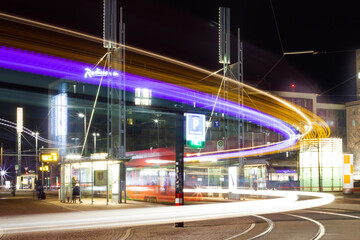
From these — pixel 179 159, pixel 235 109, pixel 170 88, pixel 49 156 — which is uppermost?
pixel 170 88

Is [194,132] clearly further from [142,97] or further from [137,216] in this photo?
[142,97]

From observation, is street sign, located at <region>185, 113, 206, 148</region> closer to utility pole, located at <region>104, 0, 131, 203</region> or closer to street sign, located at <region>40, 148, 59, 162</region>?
utility pole, located at <region>104, 0, 131, 203</region>

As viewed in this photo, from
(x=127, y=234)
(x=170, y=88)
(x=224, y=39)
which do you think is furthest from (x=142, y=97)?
(x=127, y=234)

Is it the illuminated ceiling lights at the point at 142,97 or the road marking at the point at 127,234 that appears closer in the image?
the road marking at the point at 127,234

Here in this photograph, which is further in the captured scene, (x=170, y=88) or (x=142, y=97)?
(x=142, y=97)

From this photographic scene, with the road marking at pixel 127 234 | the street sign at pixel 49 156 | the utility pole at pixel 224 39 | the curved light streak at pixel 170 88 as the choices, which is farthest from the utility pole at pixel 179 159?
the street sign at pixel 49 156

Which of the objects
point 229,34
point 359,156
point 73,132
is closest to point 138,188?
point 229,34

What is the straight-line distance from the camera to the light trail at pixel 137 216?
15.9 m

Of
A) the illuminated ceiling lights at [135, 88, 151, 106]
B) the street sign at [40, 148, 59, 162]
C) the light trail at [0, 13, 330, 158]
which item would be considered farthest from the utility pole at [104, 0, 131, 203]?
the illuminated ceiling lights at [135, 88, 151, 106]

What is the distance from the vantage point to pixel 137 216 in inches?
725

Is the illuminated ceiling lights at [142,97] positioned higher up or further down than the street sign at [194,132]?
higher up

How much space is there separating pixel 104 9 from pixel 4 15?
1241 cm

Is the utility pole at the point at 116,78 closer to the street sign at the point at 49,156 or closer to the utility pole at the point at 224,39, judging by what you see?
the utility pole at the point at 224,39

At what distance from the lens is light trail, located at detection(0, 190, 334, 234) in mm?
15875
